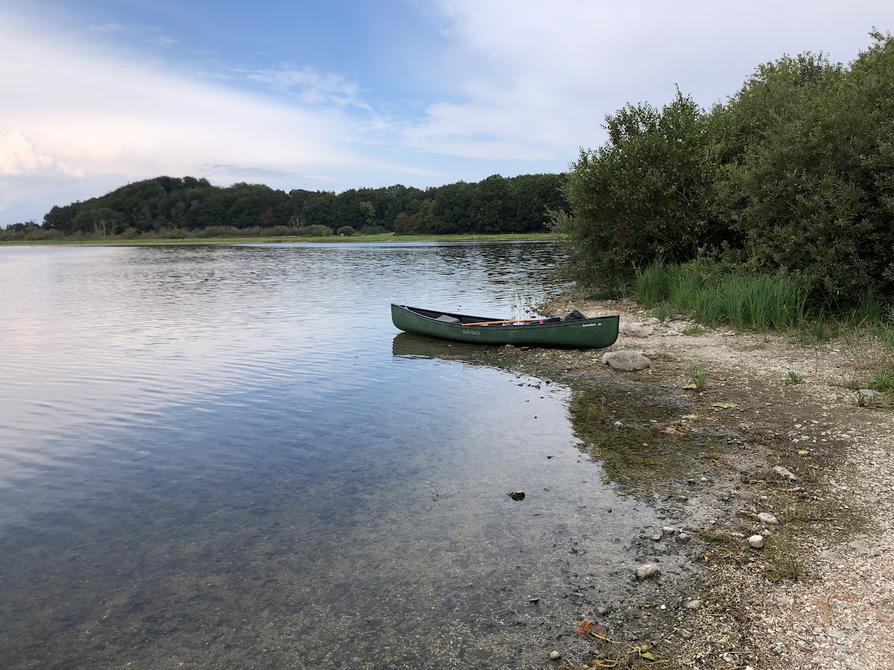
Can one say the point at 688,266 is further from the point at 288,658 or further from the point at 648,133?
the point at 288,658

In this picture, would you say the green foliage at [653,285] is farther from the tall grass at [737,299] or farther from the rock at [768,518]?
the rock at [768,518]

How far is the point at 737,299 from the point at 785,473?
11.2 metres

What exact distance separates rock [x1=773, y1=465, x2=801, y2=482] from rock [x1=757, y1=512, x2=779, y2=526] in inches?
52.7

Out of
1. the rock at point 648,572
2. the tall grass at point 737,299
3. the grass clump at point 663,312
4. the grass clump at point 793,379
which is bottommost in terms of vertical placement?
the rock at point 648,572

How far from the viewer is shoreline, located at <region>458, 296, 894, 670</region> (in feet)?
18.3

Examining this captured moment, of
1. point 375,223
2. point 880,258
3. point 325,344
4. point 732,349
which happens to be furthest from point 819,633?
point 375,223

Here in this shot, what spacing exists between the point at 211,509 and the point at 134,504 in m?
1.26

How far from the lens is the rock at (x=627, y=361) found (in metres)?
16.3

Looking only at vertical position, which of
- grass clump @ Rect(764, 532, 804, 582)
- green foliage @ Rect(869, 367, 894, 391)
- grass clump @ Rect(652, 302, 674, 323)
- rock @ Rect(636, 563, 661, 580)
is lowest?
rock @ Rect(636, 563, 661, 580)

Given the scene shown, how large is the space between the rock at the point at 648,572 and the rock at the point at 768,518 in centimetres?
183

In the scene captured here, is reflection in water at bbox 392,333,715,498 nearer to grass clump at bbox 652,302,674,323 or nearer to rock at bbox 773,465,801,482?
rock at bbox 773,465,801,482

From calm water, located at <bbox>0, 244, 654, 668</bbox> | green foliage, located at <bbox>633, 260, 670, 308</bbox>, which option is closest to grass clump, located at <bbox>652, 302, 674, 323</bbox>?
green foliage, located at <bbox>633, 260, 670, 308</bbox>

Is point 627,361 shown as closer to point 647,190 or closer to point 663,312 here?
point 663,312

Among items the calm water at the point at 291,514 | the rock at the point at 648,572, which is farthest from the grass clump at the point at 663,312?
the rock at the point at 648,572
